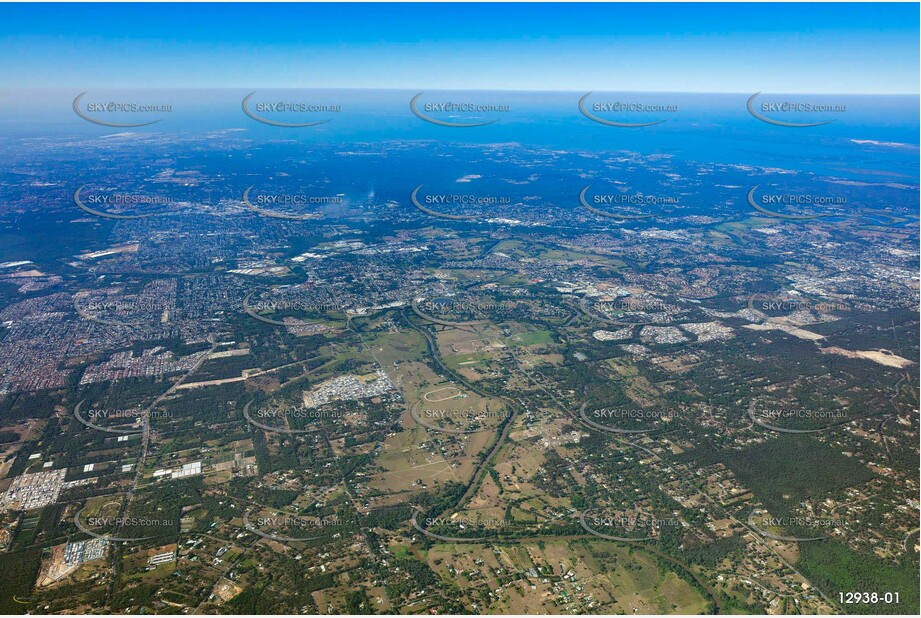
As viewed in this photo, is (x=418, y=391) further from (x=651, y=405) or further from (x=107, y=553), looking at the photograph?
(x=107, y=553)

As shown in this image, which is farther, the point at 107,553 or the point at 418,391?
the point at 418,391

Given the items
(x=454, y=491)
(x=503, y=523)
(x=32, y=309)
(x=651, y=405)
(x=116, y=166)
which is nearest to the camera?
(x=503, y=523)

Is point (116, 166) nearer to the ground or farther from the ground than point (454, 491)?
farther from the ground

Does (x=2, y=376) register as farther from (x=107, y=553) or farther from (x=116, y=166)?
(x=116, y=166)

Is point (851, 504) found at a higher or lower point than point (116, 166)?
lower

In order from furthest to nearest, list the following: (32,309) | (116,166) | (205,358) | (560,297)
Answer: (116,166)
(560,297)
(32,309)
(205,358)

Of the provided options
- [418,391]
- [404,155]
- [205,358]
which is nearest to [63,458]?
[205,358]

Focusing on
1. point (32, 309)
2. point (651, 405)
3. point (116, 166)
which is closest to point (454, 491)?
point (651, 405)
